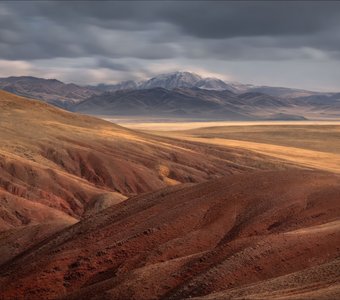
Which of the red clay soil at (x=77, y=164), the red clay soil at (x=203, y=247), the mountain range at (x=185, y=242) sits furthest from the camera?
the red clay soil at (x=77, y=164)

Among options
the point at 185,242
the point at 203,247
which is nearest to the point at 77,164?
the point at 185,242

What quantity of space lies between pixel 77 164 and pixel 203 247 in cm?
5919

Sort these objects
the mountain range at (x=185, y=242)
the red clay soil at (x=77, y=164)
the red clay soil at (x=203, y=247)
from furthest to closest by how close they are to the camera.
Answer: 1. the red clay soil at (x=77, y=164)
2. the mountain range at (x=185, y=242)
3. the red clay soil at (x=203, y=247)

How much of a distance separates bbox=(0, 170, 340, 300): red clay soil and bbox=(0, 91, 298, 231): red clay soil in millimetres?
22495

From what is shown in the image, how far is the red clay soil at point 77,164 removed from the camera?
73.1m

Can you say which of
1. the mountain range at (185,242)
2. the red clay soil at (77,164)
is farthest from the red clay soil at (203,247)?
the red clay soil at (77,164)

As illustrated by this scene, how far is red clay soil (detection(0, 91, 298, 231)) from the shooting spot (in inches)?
2879

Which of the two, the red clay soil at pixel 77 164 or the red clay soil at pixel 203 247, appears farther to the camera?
the red clay soil at pixel 77 164

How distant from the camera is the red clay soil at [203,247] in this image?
2934cm

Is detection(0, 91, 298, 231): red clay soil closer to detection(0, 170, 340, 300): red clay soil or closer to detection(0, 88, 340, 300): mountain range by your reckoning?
detection(0, 88, 340, 300): mountain range

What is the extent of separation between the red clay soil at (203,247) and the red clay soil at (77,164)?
22.5 m

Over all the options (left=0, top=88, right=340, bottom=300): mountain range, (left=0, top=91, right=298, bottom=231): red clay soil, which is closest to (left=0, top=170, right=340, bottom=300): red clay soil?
(left=0, top=88, right=340, bottom=300): mountain range

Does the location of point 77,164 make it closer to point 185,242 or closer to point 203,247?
point 185,242

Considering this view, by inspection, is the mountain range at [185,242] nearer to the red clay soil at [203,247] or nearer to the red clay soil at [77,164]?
the red clay soil at [203,247]
